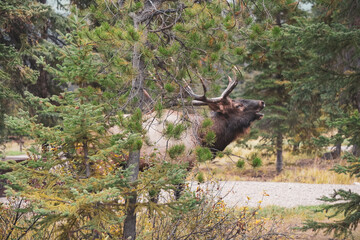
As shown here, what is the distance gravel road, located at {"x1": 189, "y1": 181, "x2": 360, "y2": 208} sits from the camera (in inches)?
340

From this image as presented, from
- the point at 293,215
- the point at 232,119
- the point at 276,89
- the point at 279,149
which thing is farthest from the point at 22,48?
the point at 279,149

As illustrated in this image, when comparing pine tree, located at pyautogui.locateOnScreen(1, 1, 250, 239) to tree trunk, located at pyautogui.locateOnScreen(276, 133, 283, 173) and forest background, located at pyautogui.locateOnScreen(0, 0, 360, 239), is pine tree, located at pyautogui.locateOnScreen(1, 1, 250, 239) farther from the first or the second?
tree trunk, located at pyautogui.locateOnScreen(276, 133, 283, 173)

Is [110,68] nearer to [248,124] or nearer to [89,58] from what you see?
[89,58]

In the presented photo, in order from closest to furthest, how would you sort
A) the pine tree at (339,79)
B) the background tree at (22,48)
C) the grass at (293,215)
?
the pine tree at (339,79)
the grass at (293,215)
the background tree at (22,48)

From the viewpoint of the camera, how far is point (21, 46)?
28.1 ft

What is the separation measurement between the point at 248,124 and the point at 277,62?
6070 mm

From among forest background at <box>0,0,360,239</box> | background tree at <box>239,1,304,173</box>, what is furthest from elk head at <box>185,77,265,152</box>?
background tree at <box>239,1,304,173</box>

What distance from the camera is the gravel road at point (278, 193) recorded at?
863 centimetres

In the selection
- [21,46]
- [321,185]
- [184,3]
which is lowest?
[321,185]

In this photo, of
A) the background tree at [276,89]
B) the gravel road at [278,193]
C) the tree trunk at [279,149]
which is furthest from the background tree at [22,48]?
the tree trunk at [279,149]

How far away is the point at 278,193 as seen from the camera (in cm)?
964

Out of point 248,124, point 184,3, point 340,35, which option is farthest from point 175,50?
point 248,124

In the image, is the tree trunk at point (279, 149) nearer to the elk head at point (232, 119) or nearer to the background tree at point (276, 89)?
the background tree at point (276, 89)

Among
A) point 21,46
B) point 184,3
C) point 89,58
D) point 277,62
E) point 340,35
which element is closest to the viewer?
point 89,58
